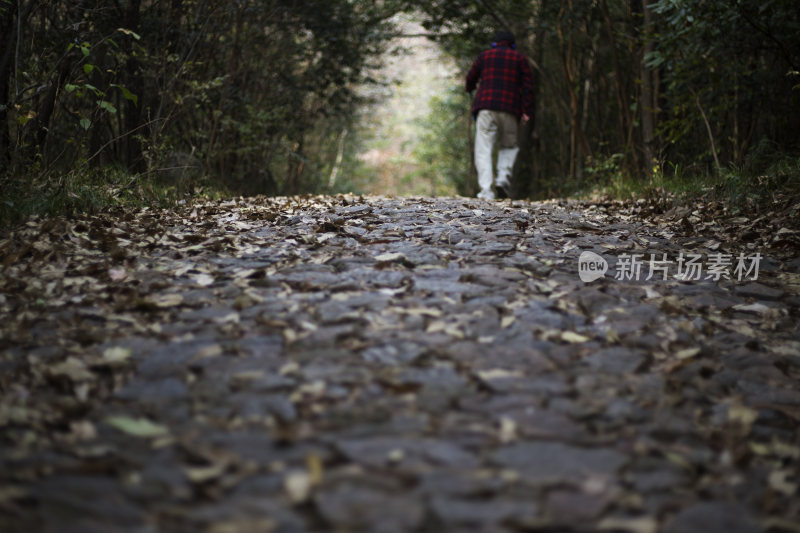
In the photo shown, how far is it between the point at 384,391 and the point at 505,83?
721 centimetres

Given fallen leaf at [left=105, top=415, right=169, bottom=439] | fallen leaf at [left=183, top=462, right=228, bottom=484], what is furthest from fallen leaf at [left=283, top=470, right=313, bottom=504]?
fallen leaf at [left=105, top=415, right=169, bottom=439]

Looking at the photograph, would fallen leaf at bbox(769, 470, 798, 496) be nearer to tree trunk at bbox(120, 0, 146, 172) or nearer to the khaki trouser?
tree trunk at bbox(120, 0, 146, 172)

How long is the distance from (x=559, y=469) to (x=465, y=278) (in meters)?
1.55

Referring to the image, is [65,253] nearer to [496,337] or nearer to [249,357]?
[249,357]

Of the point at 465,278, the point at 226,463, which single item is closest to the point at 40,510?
the point at 226,463

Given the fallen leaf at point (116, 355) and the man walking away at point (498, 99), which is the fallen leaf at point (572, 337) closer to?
the fallen leaf at point (116, 355)

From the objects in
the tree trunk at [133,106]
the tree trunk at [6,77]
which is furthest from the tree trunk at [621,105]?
the tree trunk at [6,77]

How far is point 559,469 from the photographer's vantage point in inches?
67.6

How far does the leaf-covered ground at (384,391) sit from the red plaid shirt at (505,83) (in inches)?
204

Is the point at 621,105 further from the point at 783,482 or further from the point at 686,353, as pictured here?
the point at 783,482

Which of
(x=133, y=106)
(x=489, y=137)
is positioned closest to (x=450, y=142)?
(x=489, y=137)

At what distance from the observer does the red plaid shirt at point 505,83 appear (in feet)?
27.8

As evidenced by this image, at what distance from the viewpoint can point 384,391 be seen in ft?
6.73

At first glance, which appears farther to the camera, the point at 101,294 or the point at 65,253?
the point at 65,253
